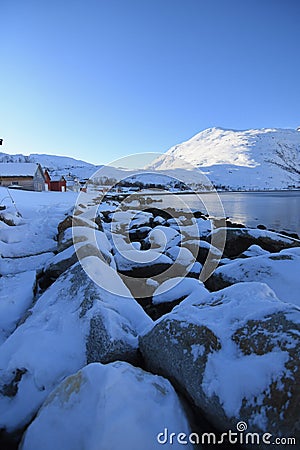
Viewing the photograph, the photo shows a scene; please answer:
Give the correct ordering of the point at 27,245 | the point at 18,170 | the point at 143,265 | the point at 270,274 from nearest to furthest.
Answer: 1. the point at 270,274
2. the point at 143,265
3. the point at 27,245
4. the point at 18,170

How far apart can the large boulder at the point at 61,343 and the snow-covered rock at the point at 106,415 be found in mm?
461

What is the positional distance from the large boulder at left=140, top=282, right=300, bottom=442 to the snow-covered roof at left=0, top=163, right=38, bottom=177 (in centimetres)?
3444

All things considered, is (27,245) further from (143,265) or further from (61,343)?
(61,343)

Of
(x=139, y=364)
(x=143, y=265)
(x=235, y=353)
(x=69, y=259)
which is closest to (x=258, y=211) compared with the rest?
(x=143, y=265)

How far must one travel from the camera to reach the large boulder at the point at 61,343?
2209mm

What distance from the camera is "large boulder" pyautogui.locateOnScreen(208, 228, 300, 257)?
7.75 metres

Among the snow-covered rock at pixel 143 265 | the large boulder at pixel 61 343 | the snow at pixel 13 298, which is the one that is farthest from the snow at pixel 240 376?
the snow-covered rock at pixel 143 265

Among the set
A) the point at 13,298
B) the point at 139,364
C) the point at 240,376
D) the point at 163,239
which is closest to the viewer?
the point at 240,376

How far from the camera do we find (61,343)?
252 centimetres

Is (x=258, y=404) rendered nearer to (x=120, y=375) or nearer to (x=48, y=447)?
(x=120, y=375)

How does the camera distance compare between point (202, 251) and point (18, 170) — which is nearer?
point (202, 251)

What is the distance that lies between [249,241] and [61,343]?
267 inches

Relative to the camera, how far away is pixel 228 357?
6.31 ft

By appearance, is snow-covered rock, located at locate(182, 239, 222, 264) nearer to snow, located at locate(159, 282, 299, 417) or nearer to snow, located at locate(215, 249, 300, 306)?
snow, located at locate(215, 249, 300, 306)
